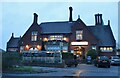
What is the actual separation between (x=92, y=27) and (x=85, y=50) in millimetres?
8372

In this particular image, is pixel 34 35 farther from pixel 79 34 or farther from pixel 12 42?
pixel 12 42

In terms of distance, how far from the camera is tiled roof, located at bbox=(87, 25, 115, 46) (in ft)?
210

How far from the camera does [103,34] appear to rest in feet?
218

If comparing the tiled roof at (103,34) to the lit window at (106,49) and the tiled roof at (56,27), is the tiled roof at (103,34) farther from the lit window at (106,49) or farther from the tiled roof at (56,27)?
the tiled roof at (56,27)

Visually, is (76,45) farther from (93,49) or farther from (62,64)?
(62,64)

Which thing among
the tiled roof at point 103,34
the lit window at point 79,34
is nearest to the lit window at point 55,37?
the lit window at point 79,34

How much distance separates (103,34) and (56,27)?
37.4ft

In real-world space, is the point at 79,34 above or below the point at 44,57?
above

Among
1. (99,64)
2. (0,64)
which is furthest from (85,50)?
(0,64)

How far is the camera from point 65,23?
6738cm

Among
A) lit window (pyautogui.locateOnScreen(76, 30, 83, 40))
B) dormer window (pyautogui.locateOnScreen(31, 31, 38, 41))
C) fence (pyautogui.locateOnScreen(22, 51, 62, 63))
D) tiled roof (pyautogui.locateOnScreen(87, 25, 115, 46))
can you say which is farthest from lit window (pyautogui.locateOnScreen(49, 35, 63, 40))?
fence (pyautogui.locateOnScreen(22, 51, 62, 63))

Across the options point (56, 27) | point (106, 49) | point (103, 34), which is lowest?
point (106, 49)

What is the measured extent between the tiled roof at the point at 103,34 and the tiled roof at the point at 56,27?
17.0 feet

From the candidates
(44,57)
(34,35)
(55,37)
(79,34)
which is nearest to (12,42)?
(34,35)
